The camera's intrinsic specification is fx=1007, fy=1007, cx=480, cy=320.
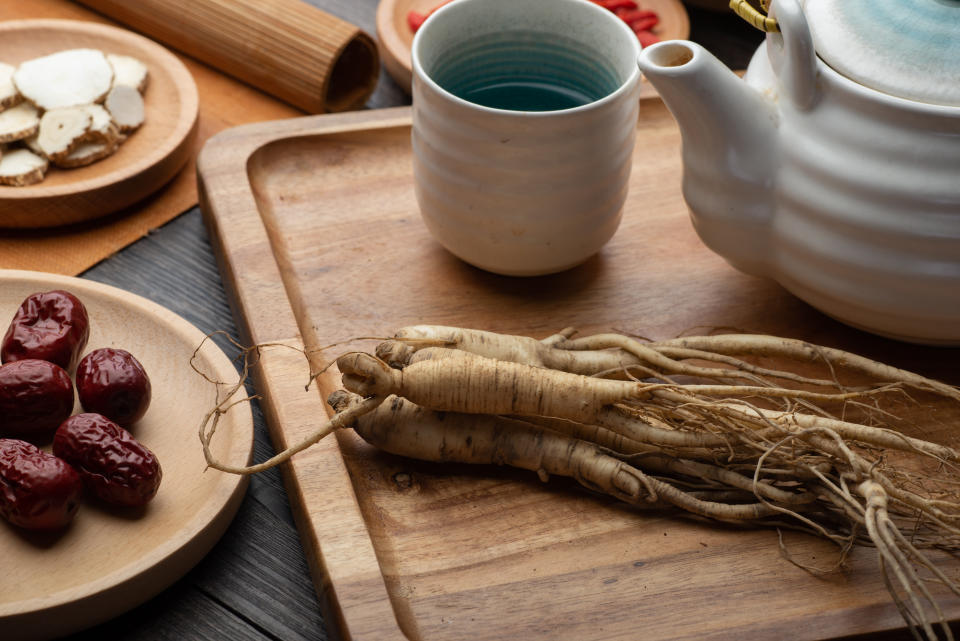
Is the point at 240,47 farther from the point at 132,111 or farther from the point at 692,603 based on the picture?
the point at 692,603

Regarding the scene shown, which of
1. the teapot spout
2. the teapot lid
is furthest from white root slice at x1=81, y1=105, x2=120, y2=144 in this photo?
the teapot lid

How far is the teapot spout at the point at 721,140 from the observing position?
0.83 metres

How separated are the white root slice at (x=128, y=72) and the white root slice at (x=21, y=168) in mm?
142

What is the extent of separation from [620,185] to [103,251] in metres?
0.56

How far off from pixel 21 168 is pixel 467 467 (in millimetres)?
Answer: 624

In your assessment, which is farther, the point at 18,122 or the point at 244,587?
the point at 18,122

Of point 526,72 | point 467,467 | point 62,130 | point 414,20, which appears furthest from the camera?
point 414,20

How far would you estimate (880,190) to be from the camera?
2.66 ft

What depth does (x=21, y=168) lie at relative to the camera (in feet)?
3.61

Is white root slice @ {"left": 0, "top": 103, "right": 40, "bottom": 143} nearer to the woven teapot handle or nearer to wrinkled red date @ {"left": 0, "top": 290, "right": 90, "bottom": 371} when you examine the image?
wrinkled red date @ {"left": 0, "top": 290, "right": 90, "bottom": 371}

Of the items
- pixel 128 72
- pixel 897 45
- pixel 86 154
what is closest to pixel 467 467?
pixel 897 45

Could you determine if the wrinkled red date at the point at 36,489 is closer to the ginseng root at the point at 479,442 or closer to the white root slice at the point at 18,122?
the ginseng root at the point at 479,442

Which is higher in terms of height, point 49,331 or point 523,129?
point 523,129

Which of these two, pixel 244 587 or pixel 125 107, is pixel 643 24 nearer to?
pixel 125 107
